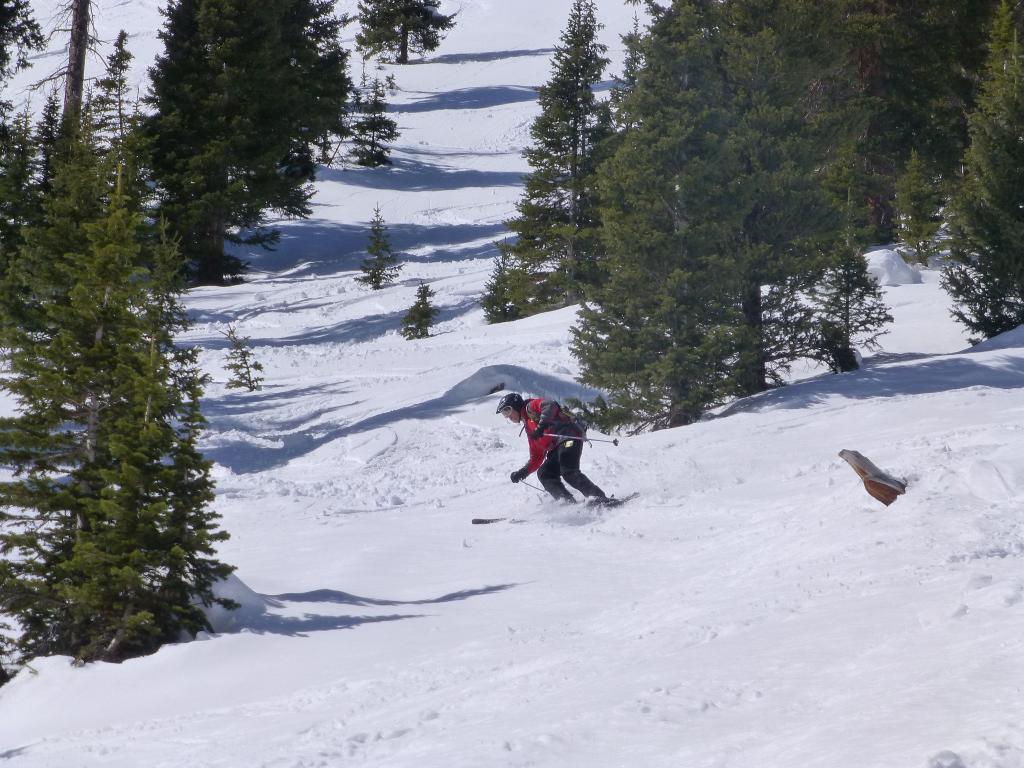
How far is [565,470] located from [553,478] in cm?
24

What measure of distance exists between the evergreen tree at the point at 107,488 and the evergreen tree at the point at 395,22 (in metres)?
59.5

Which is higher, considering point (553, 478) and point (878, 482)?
point (878, 482)

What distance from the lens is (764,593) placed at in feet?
24.7

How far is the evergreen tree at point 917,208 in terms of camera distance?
29.3 m

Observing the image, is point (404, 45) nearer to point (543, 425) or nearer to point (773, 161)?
point (773, 161)

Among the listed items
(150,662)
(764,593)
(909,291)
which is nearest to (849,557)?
(764,593)

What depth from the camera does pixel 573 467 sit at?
1231cm

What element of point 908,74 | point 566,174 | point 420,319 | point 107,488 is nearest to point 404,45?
point 566,174

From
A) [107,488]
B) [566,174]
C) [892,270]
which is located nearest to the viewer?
[107,488]

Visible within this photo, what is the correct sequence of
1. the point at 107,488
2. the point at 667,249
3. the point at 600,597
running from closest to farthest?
the point at 107,488, the point at 600,597, the point at 667,249

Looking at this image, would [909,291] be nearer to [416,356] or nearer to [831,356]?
[831,356]

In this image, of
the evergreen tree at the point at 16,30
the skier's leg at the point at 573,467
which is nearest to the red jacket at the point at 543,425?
the skier's leg at the point at 573,467

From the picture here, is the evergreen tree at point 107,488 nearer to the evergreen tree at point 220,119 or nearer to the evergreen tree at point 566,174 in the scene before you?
the evergreen tree at point 566,174

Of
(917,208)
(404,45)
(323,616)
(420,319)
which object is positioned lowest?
(323,616)
